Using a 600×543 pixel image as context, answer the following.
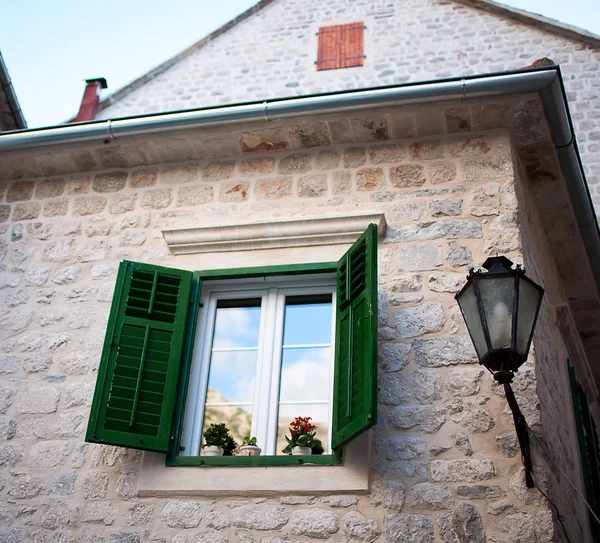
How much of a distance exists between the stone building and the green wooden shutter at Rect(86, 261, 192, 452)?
0.01 metres

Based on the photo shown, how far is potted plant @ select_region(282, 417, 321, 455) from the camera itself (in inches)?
187

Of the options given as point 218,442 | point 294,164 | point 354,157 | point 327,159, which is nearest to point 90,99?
point 294,164

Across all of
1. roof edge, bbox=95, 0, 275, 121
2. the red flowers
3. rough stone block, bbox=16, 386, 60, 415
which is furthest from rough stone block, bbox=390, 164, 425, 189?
roof edge, bbox=95, 0, 275, 121

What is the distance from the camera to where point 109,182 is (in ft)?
20.6

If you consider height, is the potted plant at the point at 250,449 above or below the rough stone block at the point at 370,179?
below

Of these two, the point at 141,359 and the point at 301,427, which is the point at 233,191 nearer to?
the point at 141,359

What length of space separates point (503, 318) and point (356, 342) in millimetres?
997

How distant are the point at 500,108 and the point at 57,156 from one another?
10.9ft

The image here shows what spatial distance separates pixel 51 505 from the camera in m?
4.91

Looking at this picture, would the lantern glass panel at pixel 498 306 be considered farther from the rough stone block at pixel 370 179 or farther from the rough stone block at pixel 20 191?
the rough stone block at pixel 20 191

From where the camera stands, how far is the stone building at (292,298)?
454cm

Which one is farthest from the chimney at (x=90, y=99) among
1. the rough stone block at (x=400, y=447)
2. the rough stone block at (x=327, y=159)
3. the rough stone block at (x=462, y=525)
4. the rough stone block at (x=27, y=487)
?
the rough stone block at (x=462, y=525)

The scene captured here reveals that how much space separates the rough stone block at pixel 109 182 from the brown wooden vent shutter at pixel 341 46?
18.4 ft

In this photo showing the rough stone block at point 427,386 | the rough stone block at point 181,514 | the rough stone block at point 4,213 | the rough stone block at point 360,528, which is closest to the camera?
the rough stone block at point 360,528
